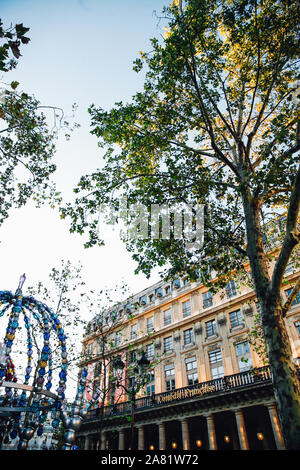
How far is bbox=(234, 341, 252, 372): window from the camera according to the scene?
1900 cm

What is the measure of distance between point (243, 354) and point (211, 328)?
3.70m

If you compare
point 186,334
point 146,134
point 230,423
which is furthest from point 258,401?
point 146,134

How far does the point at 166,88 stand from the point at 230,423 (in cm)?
2138

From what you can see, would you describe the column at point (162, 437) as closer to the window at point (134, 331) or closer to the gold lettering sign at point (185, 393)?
the gold lettering sign at point (185, 393)

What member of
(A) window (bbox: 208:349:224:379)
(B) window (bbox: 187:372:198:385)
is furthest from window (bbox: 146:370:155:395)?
(A) window (bbox: 208:349:224:379)

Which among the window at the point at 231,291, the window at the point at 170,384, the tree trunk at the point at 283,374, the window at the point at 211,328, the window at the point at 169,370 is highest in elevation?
the window at the point at 231,291

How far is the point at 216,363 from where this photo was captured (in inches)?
824

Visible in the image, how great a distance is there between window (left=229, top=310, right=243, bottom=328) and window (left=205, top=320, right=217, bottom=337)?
1649 mm

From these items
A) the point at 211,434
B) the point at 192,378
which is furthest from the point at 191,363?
the point at 211,434

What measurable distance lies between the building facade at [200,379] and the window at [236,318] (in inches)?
3.1

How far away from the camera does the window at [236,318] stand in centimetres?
2122

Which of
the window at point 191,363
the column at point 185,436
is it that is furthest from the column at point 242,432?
the window at point 191,363

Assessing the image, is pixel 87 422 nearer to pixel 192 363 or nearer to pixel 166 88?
pixel 192 363

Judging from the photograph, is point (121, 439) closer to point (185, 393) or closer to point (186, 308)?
point (185, 393)
